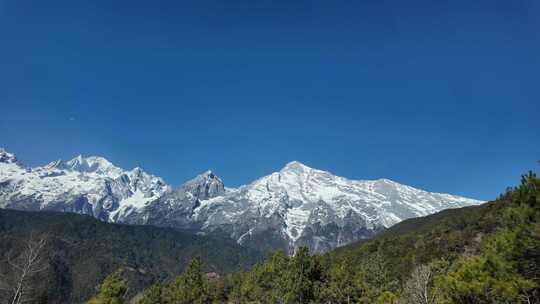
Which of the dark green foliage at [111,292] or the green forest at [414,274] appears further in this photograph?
the dark green foliage at [111,292]

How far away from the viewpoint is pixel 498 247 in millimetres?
37969

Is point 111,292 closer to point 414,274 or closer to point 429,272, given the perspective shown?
point 414,274

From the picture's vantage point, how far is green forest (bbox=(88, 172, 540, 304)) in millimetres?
36312

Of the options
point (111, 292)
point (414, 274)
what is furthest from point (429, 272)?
point (111, 292)

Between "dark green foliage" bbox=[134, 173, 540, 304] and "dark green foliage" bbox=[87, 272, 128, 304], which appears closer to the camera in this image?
"dark green foliage" bbox=[134, 173, 540, 304]

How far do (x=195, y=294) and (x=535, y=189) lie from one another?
299 feet

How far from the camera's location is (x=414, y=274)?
72.6 meters

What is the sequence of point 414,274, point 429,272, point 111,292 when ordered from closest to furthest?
point 429,272, point 414,274, point 111,292

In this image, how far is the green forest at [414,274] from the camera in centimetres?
3631

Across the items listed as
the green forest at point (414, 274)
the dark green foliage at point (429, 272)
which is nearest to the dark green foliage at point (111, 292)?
the green forest at point (414, 274)

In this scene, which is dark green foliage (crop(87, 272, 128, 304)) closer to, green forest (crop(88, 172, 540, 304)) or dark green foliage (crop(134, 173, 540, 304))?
green forest (crop(88, 172, 540, 304))

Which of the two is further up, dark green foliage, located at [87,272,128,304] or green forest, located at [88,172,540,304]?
green forest, located at [88,172,540,304]

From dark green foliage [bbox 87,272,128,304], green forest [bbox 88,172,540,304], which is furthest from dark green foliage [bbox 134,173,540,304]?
dark green foliage [bbox 87,272,128,304]

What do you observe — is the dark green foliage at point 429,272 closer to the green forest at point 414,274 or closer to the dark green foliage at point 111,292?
the green forest at point 414,274
